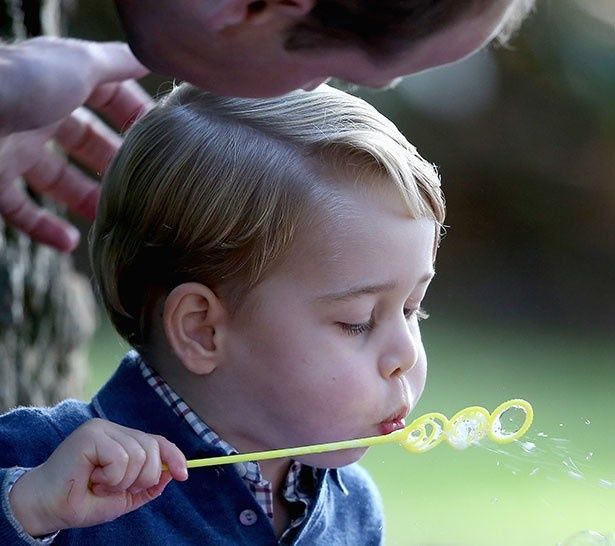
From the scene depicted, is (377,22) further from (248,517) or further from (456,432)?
(248,517)

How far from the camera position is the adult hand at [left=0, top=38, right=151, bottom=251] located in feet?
4.50

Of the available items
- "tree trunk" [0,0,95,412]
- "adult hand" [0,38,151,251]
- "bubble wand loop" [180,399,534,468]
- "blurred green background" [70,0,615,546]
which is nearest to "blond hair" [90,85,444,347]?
"adult hand" [0,38,151,251]

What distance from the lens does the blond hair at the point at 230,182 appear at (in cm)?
130

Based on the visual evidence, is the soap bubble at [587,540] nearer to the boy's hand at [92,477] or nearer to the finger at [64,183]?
the boy's hand at [92,477]

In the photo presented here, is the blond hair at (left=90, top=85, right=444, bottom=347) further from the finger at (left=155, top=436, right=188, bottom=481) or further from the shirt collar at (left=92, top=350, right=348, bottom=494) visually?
the finger at (left=155, top=436, right=188, bottom=481)

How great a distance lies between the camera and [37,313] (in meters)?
2.10

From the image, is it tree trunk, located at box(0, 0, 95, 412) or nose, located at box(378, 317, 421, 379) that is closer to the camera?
nose, located at box(378, 317, 421, 379)

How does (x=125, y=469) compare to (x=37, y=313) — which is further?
(x=37, y=313)

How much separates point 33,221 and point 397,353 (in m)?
0.64

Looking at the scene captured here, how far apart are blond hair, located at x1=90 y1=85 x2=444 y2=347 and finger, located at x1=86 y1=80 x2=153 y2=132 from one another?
20 centimetres

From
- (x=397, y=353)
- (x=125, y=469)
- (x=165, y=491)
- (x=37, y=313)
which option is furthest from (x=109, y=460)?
(x=37, y=313)

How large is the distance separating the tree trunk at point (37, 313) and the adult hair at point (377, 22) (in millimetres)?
973

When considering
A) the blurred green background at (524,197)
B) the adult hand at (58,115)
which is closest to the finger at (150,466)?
the adult hand at (58,115)

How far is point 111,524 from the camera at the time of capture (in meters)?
1.24
